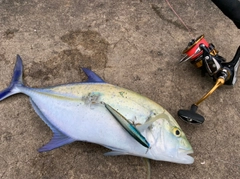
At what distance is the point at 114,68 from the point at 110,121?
71 cm

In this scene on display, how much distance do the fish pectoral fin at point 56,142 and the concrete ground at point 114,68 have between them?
0.14 meters

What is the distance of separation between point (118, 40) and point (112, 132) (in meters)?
1.05

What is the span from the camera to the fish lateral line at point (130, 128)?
171 cm

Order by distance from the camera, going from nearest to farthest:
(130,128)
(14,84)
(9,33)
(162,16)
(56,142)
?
(130,128) < (56,142) < (14,84) < (9,33) < (162,16)

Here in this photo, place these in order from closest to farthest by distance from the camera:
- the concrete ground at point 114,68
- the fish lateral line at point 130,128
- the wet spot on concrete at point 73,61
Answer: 1. the fish lateral line at point 130,128
2. the concrete ground at point 114,68
3. the wet spot on concrete at point 73,61

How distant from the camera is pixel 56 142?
1.87m

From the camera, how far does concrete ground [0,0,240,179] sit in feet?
6.49

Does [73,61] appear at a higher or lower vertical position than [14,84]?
higher

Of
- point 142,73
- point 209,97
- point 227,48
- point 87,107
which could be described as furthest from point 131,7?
point 87,107

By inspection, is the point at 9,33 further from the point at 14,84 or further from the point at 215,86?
the point at 215,86

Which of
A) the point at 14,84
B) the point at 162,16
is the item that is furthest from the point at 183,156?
the point at 162,16

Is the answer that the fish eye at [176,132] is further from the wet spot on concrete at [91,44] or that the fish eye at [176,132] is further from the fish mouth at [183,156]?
the wet spot on concrete at [91,44]

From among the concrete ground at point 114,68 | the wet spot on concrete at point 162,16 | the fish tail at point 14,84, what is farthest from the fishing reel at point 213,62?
the fish tail at point 14,84

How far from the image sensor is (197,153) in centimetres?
205
